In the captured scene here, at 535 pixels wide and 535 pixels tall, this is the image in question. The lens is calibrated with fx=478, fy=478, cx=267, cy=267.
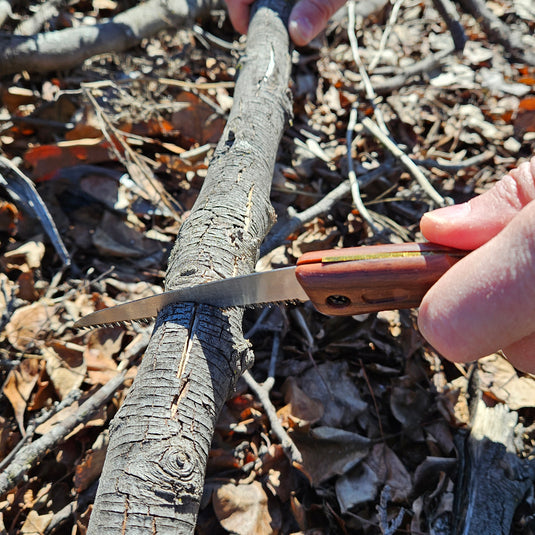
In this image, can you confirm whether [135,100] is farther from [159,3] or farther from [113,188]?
[159,3]

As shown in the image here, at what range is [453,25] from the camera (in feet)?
13.9

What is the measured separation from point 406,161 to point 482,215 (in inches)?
60.3

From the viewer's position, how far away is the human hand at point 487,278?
1.56m

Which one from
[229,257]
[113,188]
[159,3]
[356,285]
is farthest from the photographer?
[159,3]

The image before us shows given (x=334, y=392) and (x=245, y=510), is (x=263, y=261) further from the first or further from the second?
(x=245, y=510)

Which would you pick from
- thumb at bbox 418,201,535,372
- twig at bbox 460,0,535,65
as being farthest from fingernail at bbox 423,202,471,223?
twig at bbox 460,0,535,65

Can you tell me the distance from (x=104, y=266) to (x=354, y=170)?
1.90m

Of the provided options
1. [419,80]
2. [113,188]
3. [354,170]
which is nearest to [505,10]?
[419,80]

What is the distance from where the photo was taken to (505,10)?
5305 mm

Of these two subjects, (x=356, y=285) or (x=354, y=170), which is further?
(x=354, y=170)

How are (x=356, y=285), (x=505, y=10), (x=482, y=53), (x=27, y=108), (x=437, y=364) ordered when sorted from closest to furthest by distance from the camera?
(x=356, y=285) → (x=437, y=364) → (x=27, y=108) → (x=482, y=53) → (x=505, y=10)

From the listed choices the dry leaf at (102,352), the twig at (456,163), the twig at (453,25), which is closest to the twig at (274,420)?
the dry leaf at (102,352)

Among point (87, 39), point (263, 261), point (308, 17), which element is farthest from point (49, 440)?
point (308, 17)

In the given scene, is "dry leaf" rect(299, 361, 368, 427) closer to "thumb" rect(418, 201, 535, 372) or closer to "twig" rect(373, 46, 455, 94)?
"thumb" rect(418, 201, 535, 372)
